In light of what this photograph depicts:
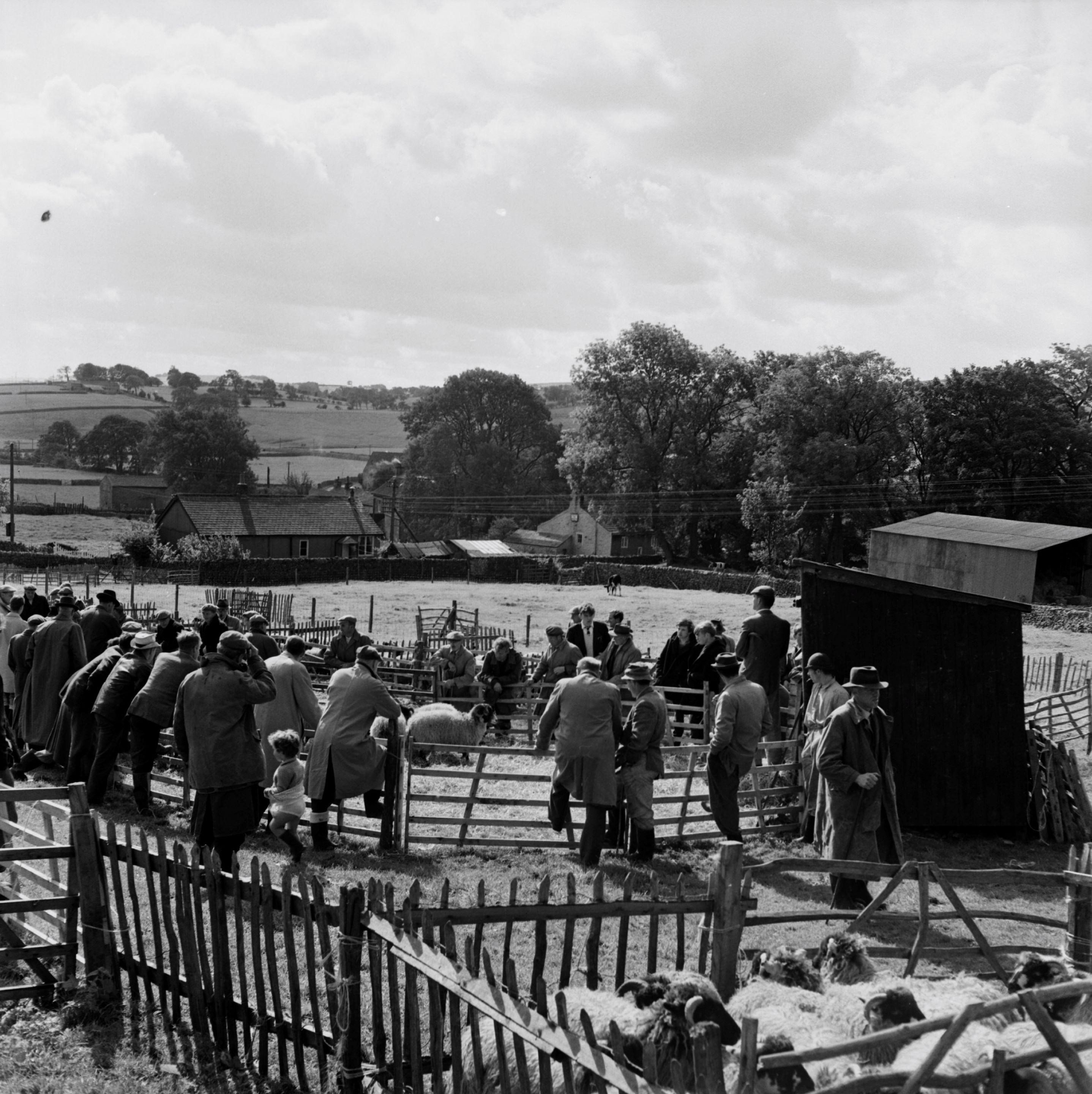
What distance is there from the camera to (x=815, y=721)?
406 inches

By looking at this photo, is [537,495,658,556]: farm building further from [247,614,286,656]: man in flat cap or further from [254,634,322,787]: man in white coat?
[254,634,322,787]: man in white coat

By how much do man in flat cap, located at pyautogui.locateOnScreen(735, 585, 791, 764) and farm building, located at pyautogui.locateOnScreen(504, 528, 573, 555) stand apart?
2754 inches

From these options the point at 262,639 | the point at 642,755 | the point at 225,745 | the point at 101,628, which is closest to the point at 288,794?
the point at 225,745

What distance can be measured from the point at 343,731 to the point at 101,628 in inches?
212

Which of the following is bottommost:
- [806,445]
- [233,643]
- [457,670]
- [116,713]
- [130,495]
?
[457,670]

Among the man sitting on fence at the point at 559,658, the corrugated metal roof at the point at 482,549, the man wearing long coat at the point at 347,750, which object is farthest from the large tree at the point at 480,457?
the man wearing long coat at the point at 347,750

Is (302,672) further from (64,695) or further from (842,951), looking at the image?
(842,951)

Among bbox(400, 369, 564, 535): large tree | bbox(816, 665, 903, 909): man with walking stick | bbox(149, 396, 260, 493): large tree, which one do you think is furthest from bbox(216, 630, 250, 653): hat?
bbox(149, 396, 260, 493): large tree

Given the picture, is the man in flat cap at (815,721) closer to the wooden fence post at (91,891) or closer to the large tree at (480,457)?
the wooden fence post at (91,891)

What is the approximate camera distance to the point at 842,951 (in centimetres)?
579

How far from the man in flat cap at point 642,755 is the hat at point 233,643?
306 cm

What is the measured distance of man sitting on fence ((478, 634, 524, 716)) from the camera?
51.6 ft

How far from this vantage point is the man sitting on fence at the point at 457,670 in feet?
52.7

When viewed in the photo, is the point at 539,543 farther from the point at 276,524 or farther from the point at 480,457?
the point at 276,524
